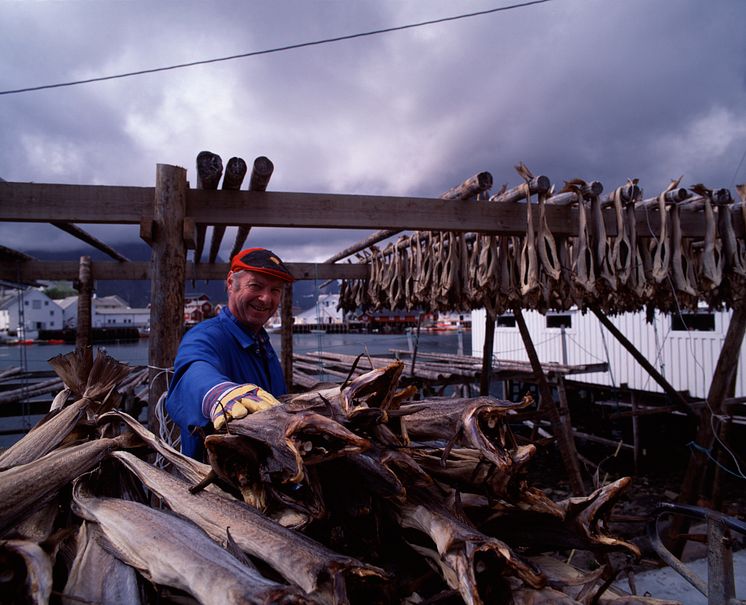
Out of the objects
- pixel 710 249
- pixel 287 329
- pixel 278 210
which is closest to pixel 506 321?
pixel 287 329

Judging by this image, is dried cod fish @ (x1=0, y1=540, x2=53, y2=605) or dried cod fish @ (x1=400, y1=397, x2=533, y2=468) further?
dried cod fish @ (x1=400, y1=397, x2=533, y2=468)

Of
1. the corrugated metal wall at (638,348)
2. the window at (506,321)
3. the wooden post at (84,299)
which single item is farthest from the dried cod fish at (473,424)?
the window at (506,321)

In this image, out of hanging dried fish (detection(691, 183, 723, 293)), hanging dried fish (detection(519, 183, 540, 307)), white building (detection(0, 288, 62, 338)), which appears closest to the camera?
hanging dried fish (detection(519, 183, 540, 307))

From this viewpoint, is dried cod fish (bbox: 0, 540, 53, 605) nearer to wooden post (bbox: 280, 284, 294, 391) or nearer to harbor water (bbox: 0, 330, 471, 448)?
harbor water (bbox: 0, 330, 471, 448)

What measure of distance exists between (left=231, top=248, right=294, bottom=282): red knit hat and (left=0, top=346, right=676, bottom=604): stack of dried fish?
99cm

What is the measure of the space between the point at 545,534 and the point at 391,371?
33.4 inches

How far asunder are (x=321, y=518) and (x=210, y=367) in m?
0.83

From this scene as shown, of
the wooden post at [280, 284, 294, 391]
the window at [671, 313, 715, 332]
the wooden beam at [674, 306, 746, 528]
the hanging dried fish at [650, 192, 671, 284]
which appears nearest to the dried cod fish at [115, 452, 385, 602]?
the hanging dried fish at [650, 192, 671, 284]

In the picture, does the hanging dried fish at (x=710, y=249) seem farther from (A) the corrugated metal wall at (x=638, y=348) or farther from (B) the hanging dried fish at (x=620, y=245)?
(A) the corrugated metal wall at (x=638, y=348)

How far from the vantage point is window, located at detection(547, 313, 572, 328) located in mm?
15469

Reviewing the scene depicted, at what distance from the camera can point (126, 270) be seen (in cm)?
816

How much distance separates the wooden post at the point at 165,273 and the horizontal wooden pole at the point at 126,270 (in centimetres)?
509

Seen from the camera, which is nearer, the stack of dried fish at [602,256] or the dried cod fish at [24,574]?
the dried cod fish at [24,574]

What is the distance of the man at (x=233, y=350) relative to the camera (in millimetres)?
1720
